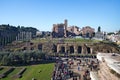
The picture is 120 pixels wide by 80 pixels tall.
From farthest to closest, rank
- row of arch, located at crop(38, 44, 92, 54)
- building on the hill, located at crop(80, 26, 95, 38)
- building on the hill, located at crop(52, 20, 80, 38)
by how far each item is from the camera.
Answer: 1. building on the hill, located at crop(80, 26, 95, 38)
2. building on the hill, located at crop(52, 20, 80, 38)
3. row of arch, located at crop(38, 44, 92, 54)

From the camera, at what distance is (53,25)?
106 m

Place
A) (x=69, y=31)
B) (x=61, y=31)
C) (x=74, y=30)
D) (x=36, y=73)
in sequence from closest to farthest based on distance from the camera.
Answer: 1. (x=36, y=73)
2. (x=61, y=31)
3. (x=69, y=31)
4. (x=74, y=30)

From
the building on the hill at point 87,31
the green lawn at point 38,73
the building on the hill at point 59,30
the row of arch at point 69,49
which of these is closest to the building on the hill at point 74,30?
the building on the hill at point 87,31

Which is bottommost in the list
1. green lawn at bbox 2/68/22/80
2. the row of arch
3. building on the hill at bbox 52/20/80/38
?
green lawn at bbox 2/68/22/80

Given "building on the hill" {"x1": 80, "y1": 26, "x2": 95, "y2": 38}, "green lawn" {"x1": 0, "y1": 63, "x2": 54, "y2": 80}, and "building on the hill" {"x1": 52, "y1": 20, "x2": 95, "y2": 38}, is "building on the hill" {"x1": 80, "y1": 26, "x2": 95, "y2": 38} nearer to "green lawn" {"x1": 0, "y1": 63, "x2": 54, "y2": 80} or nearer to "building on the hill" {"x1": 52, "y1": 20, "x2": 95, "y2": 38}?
"building on the hill" {"x1": 52, "y1": 20, "x2": 95, "y2": 38}

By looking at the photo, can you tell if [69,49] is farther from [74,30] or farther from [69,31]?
[74,30]

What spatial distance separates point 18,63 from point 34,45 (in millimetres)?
23802

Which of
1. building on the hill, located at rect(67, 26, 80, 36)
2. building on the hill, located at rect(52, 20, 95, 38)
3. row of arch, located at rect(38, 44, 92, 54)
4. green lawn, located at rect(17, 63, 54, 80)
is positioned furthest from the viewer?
building on the hill, located at rect(67, 26, 80, 36)

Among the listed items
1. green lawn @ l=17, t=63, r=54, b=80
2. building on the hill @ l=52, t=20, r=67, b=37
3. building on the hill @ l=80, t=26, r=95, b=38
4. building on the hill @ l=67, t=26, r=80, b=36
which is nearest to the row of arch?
green lawn @ l=17, t=63, r=54, b=80

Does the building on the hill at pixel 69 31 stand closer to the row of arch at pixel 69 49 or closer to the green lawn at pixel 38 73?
the row of arch at pixel 69 49

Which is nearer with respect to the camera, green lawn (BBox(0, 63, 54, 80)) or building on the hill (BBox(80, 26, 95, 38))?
green lawn (BBox(0, 63, 54, 80))

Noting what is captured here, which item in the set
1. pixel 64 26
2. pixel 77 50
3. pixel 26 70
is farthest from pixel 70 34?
pixel 26 70

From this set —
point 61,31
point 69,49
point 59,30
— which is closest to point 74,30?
point 61,31

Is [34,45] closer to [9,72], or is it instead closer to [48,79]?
[9,72]
